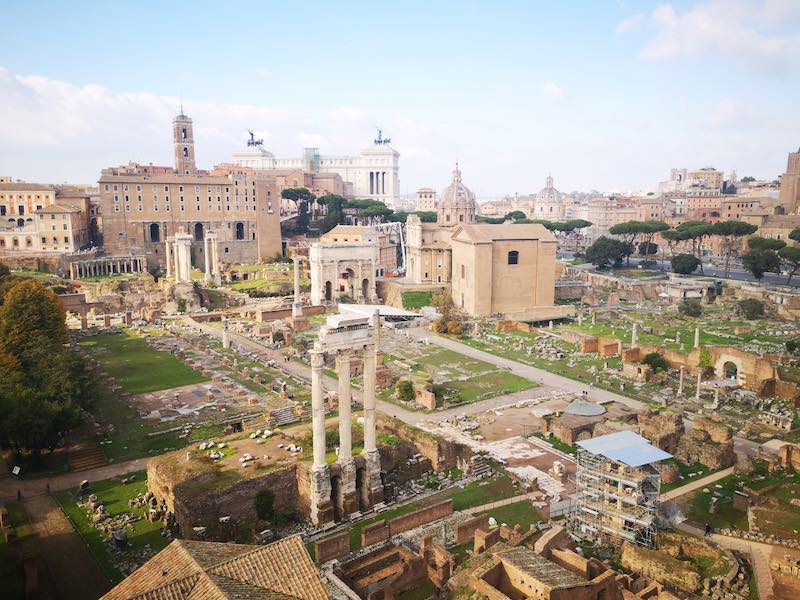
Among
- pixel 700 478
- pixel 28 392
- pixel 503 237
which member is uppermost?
pixel 503 237

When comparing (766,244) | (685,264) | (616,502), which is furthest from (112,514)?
(766,244)

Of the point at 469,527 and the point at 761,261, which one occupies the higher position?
the point at 761,261

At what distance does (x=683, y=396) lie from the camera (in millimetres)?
36188

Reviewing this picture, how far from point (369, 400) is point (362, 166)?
418ft

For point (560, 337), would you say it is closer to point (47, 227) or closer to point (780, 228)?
point (780, 228)

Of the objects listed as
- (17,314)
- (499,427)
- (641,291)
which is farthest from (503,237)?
(17,314)

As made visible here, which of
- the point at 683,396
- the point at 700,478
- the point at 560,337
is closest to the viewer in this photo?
the point at 700,478

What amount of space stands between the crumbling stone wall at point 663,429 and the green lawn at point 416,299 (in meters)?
34.2

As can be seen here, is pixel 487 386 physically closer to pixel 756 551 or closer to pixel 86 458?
pixel 756 551

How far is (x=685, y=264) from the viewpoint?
234 ft

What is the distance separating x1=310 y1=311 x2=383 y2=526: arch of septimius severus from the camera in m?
22.1

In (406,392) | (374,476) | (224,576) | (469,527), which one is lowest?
(469,527)

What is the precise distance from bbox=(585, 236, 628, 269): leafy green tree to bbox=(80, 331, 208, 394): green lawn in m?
55.5

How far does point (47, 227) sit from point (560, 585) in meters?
75.8
